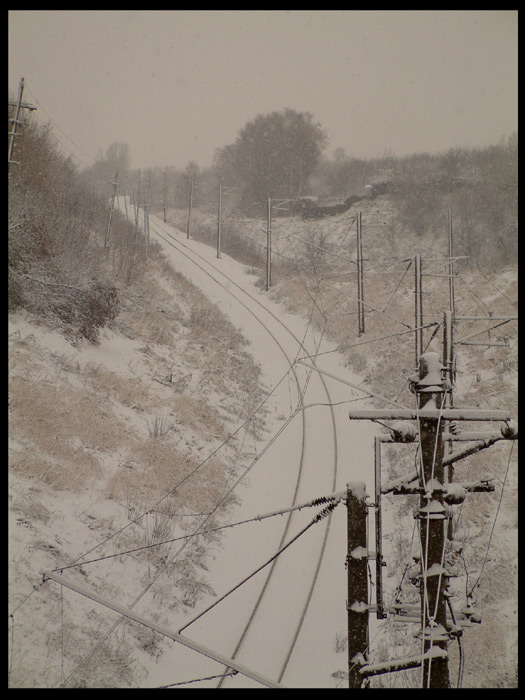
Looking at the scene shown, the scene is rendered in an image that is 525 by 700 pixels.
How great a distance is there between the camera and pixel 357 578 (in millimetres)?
5281

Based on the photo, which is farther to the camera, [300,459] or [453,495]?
[300,459]

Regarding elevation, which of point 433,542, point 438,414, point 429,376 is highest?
point 429,376

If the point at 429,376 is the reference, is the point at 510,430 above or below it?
below

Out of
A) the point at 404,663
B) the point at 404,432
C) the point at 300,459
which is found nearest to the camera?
the point at 404,663

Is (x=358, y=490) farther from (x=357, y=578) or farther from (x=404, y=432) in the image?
(x=357, y=578)

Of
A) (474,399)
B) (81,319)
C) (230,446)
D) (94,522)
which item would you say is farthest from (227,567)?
(474,399)

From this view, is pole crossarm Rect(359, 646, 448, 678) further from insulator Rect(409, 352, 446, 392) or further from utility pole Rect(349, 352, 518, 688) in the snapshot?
insulator Rect(409, 352, 446, 392)

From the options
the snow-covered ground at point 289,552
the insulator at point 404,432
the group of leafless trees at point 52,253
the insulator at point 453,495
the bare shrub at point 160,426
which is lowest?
the snow-covered ground at point 289,552

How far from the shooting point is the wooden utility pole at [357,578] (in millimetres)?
5184

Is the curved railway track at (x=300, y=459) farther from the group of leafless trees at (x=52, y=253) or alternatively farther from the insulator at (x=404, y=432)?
the group of leafless trees at (x=52, y=253)

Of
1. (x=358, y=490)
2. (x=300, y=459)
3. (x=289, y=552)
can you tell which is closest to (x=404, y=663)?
(x=358, y=490)

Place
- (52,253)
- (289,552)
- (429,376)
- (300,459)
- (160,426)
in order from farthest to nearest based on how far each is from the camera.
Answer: (52,253) → (300,459) → (160,426) → (289,552) → (429,376)

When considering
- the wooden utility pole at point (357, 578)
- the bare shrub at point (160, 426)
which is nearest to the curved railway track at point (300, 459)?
the wooden utility pole at point (357, 578)

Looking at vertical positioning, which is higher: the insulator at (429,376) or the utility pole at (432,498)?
the insulator at (429,376)
